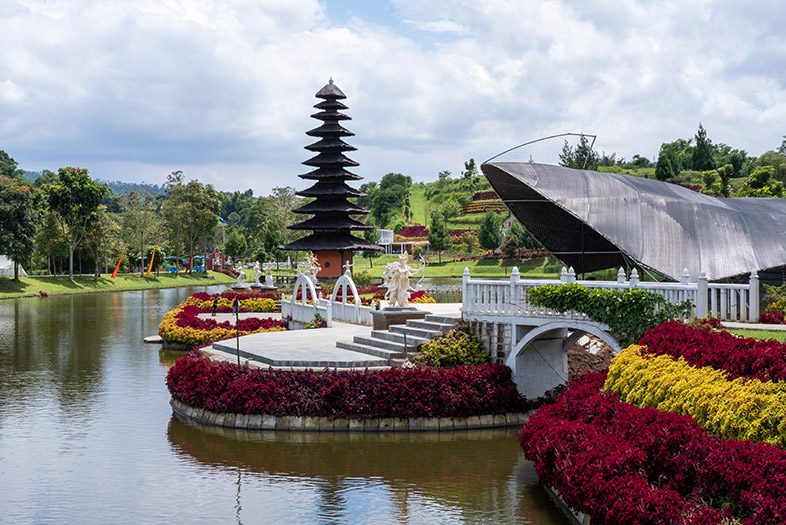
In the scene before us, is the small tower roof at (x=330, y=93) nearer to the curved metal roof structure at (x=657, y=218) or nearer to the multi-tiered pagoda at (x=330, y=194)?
the multi-tiered pagoda at (x=330, y=194)

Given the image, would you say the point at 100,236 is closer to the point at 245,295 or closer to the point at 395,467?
the point at 245,295

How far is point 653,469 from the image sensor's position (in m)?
13.3

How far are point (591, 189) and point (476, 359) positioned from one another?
21.6 feet

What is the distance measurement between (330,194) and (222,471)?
44924mm

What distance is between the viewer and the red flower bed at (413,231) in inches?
4582

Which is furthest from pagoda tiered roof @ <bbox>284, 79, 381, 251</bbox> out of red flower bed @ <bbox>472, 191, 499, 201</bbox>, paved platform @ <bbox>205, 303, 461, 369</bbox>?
red flower bed @ <bbox>472, 191, 499, 201</bbox>

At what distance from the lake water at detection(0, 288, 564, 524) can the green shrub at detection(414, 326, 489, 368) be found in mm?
2371

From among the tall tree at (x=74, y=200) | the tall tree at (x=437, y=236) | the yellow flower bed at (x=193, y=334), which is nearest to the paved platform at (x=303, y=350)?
the yellow flower bed at (x=193, y=334)

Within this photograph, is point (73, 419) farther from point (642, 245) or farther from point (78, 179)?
point (78, 179)

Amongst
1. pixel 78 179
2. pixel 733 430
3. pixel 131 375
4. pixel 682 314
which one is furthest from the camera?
pixel 78 179

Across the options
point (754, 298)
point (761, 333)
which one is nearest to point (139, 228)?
point (754, 298)

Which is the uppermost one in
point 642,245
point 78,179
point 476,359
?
point 78,179

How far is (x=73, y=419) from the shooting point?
23188 millimetres

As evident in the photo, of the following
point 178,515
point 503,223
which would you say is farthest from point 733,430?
point 503,223
